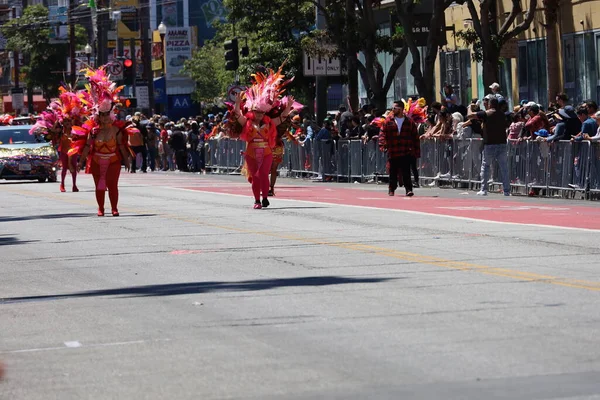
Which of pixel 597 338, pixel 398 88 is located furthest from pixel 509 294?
pixel 398 88

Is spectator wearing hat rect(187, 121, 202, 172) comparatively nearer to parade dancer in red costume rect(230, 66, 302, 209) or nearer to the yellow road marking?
parade dancer in red costume rect(230, 66, 302, 209)

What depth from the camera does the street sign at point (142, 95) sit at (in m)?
70.7

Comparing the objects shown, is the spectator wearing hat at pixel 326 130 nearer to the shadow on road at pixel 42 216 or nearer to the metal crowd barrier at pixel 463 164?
the metal crowd barrier at pixel 463 164

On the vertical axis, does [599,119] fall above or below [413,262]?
above

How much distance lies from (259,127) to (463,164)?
25.1 feet

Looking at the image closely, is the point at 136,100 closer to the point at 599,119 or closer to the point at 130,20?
the point at 130,20

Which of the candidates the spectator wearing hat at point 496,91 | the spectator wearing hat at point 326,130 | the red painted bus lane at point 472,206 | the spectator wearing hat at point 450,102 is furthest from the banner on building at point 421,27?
the spectator wearing hat at point 496,91

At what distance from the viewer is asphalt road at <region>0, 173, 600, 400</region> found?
7.88 metres

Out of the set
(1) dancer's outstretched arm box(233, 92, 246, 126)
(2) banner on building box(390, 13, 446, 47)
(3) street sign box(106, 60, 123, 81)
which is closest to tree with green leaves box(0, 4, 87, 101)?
(3) street sign box(106, 60, 123, 81)

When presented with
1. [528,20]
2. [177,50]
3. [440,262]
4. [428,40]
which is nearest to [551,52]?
[428,40]

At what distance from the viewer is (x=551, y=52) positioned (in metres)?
35.8

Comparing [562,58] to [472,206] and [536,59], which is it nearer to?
[536,59]

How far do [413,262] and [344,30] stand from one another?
26378mm

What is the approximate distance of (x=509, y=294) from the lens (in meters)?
11.1
